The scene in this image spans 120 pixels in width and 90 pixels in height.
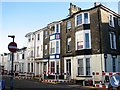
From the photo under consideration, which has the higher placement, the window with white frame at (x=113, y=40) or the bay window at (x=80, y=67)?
the window with white frame at (x=113, y=40)

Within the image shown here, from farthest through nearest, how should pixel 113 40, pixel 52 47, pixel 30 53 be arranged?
1. pixel 30 53
2. pixel 52 47
3. pixel 113 40

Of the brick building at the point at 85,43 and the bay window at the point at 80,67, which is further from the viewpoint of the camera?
the bay window at the point at 80,67

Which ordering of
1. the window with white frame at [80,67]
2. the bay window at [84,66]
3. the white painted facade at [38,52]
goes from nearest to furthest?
the bay window at [84,66], the window with white frame at [80,67], the white painted facade at [38,52]

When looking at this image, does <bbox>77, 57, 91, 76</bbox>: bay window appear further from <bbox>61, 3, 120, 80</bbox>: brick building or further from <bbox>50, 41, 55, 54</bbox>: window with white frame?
<bbox>50, 41, 55, 54</bbox>: window with white frame

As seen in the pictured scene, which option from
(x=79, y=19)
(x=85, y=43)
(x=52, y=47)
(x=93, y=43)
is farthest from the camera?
(x=52, y=47)

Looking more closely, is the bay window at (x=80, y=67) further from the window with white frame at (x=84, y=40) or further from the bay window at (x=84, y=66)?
the window with white frame at (x=84, y=40)

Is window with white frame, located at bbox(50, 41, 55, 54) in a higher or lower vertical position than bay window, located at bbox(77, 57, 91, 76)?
higher

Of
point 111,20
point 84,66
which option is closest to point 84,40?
point 84,66

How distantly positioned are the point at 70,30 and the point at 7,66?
42382 millimetres

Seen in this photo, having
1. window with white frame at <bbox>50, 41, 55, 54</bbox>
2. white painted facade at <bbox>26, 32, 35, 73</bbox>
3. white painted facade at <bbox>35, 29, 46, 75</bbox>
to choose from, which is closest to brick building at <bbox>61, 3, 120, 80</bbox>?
window with white frame at <bbox>50, 41, 55, 54</bbox>

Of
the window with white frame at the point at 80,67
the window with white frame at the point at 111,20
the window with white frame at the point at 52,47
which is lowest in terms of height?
the window with white frame at the point at 80,67

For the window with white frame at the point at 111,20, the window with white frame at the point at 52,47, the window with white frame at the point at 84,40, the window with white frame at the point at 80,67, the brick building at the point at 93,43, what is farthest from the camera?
the window with white frame at the point at 52,47

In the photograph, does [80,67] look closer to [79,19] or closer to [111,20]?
[79,19]

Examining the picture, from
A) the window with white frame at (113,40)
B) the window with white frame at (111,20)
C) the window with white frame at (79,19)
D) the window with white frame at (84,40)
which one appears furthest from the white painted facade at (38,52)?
the window with white frame at (111,20)
